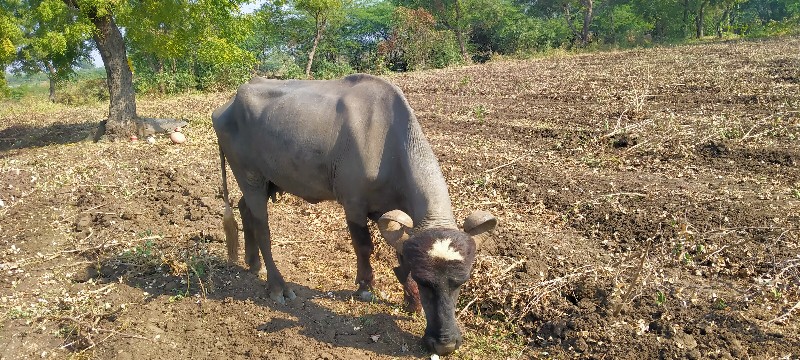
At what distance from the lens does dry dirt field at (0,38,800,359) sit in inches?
189

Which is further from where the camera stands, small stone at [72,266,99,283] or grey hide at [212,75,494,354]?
small stone at [72,266,99,283]

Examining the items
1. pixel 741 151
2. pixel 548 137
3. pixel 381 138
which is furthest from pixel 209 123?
pixel 741 151

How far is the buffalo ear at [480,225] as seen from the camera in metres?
4.33

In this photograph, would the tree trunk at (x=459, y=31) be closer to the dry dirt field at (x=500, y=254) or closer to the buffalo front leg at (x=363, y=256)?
the dry dirt field at (x=500, y=254)

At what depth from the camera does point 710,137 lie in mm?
9367

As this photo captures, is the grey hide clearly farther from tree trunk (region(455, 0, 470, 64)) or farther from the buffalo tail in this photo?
tree trunk (region(455, 0, 470, 64))

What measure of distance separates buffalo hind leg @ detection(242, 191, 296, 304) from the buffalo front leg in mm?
721

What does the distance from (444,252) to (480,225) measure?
41 centimetres

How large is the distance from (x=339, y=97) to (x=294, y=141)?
2.05ft

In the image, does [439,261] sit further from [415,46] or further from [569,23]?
[569,23]

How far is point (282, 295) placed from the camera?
19.0ft

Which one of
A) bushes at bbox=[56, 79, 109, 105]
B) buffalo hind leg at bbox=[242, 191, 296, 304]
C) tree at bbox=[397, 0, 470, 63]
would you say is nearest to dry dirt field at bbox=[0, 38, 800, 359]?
buffalo hind leg at bbox=[242, 191, 296, 304]

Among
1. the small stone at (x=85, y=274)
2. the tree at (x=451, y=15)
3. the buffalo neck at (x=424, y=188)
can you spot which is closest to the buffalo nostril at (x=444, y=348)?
the buffalo neck at (x=424, y=188)

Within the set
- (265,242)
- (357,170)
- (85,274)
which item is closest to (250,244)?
(265,242)
